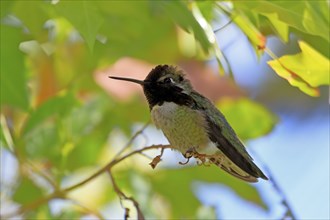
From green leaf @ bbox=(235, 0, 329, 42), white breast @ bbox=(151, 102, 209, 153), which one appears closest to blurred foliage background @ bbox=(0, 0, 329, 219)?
green leaf @ bbox=(235, 0, 329, 42)

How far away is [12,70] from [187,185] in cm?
70

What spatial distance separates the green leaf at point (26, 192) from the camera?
229 cm

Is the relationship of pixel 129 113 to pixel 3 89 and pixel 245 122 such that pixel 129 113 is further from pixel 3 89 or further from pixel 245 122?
pixel 3 89

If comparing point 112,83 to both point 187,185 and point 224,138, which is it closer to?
point 187,185

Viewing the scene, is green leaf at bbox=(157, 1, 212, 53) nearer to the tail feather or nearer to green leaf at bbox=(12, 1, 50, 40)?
the tail feather

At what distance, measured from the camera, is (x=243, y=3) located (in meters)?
1.74

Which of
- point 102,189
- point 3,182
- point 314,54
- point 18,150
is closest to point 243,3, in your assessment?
point 314,54

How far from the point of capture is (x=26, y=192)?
7.59ft

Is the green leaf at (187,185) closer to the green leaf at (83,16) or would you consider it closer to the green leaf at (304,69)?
the green leaf at (304,69)

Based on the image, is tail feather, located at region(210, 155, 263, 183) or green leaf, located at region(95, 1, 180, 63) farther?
green leaf, located at region(95, 1, 180, 63)

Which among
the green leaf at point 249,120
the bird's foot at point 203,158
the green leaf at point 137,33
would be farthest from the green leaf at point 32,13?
the green leaf at point 249,120

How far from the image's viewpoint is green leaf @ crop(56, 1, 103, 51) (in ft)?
5.48

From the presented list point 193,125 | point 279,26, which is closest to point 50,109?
point 193,125

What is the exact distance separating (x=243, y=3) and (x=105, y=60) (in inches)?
28.7
